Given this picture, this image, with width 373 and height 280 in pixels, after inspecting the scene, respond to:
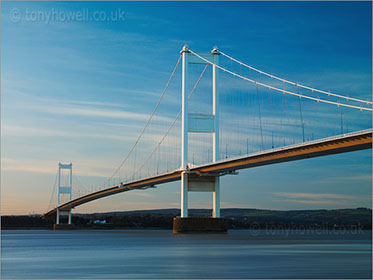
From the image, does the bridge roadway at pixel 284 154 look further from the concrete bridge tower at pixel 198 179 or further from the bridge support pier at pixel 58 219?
the bridge support pier at pixel 58 219

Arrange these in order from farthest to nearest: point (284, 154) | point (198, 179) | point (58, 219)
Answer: point (58, 219), point (198, 179), point (284, 154)

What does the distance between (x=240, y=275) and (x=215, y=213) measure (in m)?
36.8

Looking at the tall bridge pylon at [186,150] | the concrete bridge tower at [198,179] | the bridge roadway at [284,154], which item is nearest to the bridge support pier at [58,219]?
the bridge roadway at [284,154]

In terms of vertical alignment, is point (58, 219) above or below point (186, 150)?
below

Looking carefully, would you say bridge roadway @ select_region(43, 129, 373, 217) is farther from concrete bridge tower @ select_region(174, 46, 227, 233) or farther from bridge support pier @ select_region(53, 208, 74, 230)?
bridge support pier @ select_region(53, 208, 74, 230)

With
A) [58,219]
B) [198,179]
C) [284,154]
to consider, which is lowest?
[58,219]

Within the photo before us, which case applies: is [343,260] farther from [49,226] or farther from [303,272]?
[49,226]

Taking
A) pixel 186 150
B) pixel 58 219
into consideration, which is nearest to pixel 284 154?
pixel 186 150

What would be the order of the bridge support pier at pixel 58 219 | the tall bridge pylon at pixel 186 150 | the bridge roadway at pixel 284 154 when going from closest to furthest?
the bridge roadway at pixel 284 154 < the tall bridge pylon at pixel 186 150 < the bridge support pier at pixel 58 219

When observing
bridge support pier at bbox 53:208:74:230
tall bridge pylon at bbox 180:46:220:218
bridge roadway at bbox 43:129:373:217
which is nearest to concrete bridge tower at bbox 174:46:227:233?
tall bridge pylon at bbox 180:46:220:218

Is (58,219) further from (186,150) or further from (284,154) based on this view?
(284,154)

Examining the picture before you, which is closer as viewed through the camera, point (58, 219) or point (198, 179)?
point (198, 179)

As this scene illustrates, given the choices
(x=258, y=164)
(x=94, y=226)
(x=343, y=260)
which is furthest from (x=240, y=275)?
(x=94, y=226)

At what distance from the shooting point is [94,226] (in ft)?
431
